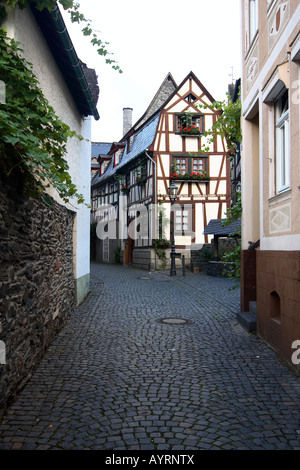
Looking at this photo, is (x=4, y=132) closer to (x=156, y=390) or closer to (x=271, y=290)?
(x=156, y=390)

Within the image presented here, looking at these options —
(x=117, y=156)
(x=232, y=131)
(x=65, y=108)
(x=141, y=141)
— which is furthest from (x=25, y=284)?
(x=117, y=156)

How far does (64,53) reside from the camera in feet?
21.6

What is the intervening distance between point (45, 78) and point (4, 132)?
3.40 meters

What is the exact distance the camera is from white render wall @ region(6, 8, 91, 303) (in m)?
5.12

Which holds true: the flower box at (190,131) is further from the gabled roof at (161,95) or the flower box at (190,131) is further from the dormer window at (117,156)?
the dormer window at (117,156)

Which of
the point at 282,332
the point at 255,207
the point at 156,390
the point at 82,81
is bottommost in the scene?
the point at 156,390

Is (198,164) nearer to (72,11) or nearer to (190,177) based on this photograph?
(190,177)

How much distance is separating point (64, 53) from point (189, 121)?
16046mm

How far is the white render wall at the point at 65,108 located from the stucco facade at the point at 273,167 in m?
2.66
